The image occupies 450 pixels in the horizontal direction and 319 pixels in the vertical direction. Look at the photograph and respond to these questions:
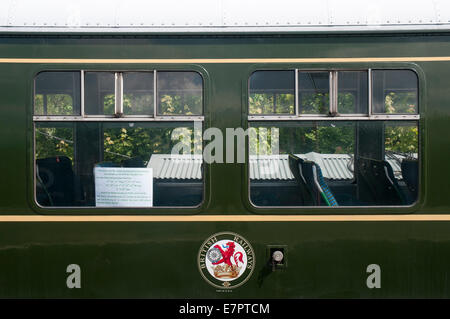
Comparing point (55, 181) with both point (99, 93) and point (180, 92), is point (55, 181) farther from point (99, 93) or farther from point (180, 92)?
point (180, 92)

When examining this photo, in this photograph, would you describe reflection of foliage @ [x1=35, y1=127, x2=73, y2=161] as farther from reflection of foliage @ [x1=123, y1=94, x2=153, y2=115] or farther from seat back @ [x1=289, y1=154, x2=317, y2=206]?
seat back @ [x1=289, y1=154, x2=317, y2=206]

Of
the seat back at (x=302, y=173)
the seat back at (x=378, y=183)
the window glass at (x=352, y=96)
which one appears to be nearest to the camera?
the window glass at (x=352, y=96)

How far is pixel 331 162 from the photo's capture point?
358cm

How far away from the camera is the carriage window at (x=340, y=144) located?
3277 mm

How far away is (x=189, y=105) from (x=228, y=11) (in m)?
0.78

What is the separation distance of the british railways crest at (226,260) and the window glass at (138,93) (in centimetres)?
111

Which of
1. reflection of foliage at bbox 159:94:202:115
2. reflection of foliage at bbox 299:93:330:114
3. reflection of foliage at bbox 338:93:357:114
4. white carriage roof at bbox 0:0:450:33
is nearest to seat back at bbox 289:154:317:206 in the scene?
reflection of foliage at bbox 299:93:330:114

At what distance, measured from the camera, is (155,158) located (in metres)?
3.39

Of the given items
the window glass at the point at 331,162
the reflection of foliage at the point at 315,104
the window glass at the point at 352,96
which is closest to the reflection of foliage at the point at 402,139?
the window glass at the point at 331,162

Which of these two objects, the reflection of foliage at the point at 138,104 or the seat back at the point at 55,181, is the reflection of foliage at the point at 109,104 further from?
the seat back at the point at 55,181

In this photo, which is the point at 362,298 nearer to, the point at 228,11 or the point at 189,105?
the point at 189,105

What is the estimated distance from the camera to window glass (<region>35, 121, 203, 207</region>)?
3.34 m
